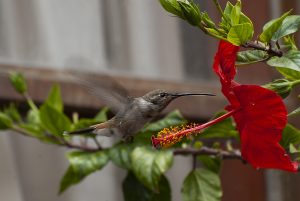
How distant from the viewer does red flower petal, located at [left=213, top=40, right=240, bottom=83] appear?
2.54ft

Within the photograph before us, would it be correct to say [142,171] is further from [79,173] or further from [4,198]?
[4,198]

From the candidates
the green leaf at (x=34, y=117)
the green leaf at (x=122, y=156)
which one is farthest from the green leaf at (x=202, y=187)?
the green leaf at (x=34, y=117)

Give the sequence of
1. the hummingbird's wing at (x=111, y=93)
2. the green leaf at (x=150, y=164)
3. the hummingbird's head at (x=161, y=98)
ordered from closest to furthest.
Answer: the hummingbird's head at (x=161, y=98) → the hummingbird's wing at (x=111, y=93) → the green leaf at (x=150, y=164)

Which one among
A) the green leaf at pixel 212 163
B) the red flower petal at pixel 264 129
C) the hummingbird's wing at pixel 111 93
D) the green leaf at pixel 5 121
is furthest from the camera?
the green leaf at pixel 5 121

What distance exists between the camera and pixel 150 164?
47.5 inches

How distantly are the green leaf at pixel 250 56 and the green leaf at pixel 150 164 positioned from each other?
43 centimetres

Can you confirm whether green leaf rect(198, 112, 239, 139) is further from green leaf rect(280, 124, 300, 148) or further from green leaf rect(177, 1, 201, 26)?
green leaf rect(177, 1, 201, 26)

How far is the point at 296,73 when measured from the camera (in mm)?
786

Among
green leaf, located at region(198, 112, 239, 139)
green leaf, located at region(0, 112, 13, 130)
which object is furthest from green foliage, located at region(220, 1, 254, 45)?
green leaf, located at region(0, 112, 13, 130)

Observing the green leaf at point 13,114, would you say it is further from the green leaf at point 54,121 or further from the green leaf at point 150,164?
the green leaf at point 150,164

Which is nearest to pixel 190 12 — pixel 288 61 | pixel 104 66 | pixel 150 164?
pixel 288 61

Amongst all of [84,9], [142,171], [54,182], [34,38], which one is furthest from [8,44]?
[142,171]

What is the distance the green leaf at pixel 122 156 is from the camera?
1.32m

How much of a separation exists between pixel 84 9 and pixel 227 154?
85cm
